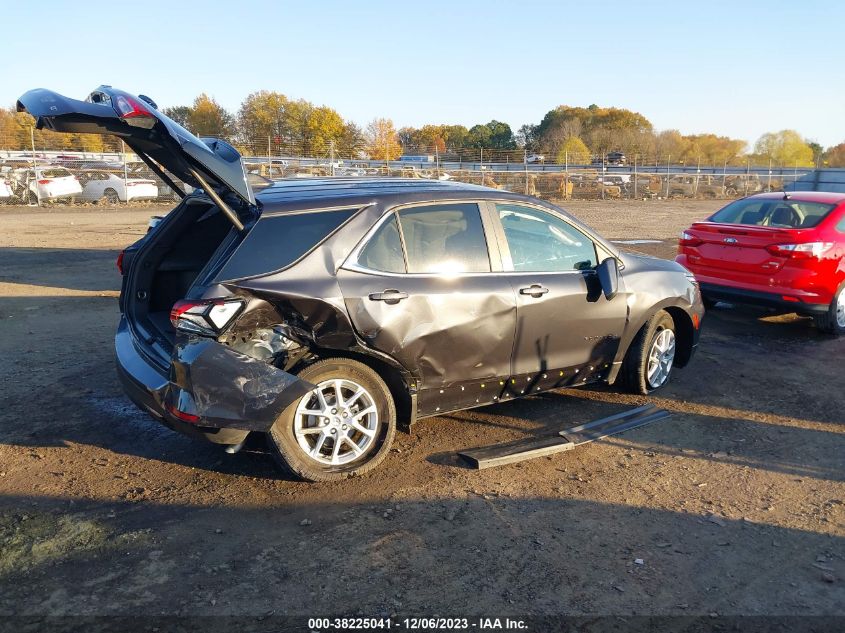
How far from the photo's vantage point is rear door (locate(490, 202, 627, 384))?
505 centimetres

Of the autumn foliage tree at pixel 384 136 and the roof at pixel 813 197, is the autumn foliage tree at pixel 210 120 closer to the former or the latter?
the autumn foliage tree at pixel 384 136

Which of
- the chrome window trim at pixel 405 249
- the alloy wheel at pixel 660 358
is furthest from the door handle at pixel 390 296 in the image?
the alloy wheel at pixel 660 358

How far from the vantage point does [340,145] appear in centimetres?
4350

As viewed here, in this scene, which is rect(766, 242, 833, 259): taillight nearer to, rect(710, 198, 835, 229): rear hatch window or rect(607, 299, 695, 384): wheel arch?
rect(710, 198, 835, 229): rear hatch window

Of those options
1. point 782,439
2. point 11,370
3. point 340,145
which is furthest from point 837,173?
point 11,370

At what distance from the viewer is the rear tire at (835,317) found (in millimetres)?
8031

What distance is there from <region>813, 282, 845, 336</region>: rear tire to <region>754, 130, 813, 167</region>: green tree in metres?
70.9

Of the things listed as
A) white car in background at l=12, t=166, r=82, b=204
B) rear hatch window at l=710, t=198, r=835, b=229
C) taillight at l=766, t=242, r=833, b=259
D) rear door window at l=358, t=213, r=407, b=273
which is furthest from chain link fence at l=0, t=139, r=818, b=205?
rear door window at l=358, t=213, r=407, b=273

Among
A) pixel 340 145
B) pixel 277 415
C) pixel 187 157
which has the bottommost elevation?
pixel 277 415

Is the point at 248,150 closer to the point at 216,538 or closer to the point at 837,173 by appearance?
the point at 837,173

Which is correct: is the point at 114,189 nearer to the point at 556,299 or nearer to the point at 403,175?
the point at 403,175

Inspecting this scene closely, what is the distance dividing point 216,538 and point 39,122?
233cm

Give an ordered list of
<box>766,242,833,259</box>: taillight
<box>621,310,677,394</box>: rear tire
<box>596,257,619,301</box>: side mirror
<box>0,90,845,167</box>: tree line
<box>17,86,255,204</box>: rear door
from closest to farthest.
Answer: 1. <box>17,86,255,204</box>: rear door
2. <box>596,257,619,301</box>: side mirror
3. <box>621,310,677,394</box>: rear tire
4. <box>766,242,833,259</box>: taillight
5. <box>0,90,845,167</box>: tree line

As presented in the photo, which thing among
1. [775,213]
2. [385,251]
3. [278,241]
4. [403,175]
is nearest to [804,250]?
[775,213]
